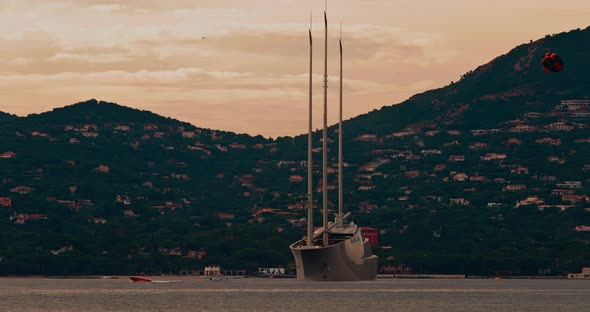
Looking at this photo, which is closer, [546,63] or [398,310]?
[546,63]

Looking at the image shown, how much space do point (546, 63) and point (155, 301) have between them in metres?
100

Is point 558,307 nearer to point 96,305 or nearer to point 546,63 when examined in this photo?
point 96,305

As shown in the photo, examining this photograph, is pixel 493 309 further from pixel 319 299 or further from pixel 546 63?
pixel 546 63

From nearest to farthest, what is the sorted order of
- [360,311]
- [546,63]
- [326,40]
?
1. [546,63]
2. [360,311]
3. [326,40]

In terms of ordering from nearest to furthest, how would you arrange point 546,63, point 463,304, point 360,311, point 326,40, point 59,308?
1. point 546,63
2. point 360,311
3. point 59,308
4. point 463,304
5. point 326,40

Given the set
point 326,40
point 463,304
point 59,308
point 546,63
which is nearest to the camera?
point 546,63

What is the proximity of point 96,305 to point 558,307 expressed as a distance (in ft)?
181

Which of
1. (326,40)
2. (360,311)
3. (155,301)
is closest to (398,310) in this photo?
(360,311)

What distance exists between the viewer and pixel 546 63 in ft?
298

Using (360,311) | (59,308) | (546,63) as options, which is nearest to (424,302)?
(360,311)

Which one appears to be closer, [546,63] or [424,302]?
[546,63]

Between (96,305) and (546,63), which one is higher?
(546,63)

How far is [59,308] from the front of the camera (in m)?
164

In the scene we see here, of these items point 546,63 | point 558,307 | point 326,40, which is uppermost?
point 326,40
